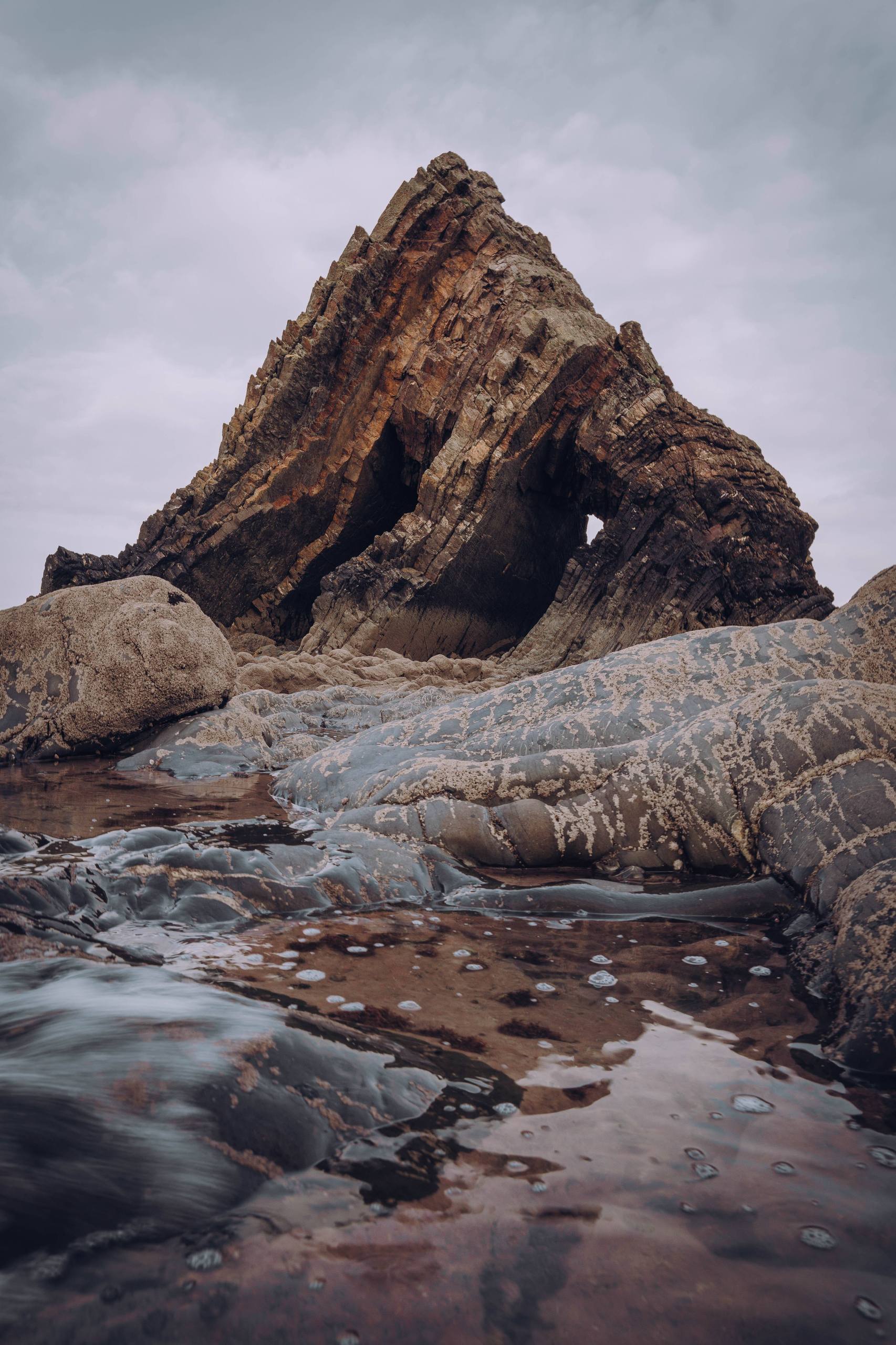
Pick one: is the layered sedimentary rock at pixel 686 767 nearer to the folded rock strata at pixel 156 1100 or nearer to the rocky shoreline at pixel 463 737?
the rocky shoreline at pixel 463 737

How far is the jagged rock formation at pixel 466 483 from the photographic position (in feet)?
49.4

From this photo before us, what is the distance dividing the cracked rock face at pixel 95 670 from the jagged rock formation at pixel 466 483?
9.06 meters

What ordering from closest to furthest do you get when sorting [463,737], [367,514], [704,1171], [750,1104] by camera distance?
[704,1171] → [750,1104] → [463,737] → [367,514]

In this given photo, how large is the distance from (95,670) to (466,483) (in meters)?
11.4

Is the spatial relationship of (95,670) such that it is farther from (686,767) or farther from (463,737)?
(686,767)

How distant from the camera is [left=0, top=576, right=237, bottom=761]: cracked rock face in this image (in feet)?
21.9

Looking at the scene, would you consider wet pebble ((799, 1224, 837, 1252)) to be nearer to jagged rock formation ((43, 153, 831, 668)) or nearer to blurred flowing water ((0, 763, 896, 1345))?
blurred flowing water ((0, 763, 896, 1345))

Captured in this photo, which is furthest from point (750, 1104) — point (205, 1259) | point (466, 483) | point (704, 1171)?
point (466, 483)

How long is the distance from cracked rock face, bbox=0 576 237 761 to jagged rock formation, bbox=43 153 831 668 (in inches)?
357

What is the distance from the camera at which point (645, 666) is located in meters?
4.52

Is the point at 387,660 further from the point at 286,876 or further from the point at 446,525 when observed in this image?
the point at 286,876

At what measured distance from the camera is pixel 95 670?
6750 mm

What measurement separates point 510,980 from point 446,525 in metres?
15.3

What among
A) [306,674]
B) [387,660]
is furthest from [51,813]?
[387,660]
